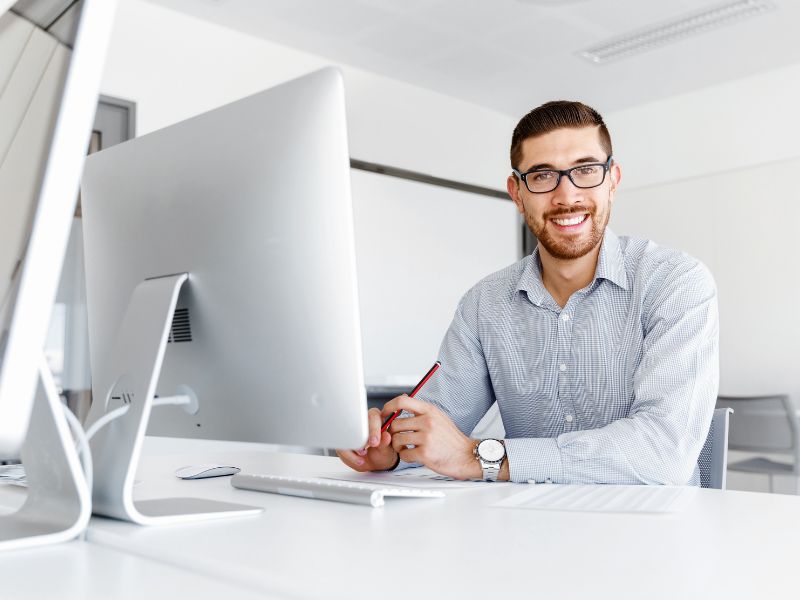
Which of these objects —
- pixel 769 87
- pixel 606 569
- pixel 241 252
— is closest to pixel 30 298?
pixel 241 252

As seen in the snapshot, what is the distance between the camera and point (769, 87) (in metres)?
4.95

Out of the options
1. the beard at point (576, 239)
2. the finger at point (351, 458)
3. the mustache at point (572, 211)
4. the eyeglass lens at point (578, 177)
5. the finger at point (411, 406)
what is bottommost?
the finger at point (351, 458)

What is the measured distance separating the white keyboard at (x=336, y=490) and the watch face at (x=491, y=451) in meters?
0.22

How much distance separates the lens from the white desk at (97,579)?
0.67 meters

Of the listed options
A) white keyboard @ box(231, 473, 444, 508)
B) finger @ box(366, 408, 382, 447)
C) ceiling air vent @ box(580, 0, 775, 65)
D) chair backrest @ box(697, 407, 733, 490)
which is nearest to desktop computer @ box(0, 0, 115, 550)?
white keyboard @ box(231, 473, 444, 508)

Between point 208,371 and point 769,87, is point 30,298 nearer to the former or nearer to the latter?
point 208,371

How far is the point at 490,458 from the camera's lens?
1395 millimetres

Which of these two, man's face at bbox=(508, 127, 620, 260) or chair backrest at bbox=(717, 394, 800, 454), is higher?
man's face at bbox=(508, 127, 620, 260)

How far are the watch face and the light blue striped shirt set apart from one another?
16 millimetres

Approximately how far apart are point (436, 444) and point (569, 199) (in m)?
0.78

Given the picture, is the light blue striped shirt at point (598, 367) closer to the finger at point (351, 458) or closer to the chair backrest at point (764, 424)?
the finger at point (351, 458)

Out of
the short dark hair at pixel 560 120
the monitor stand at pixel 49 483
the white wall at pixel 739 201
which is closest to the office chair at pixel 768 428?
the white wall at pixel 739 201

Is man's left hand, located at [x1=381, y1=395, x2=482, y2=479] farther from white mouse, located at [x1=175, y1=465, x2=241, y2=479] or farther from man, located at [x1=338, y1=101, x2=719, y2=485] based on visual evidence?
white mouse, located at [x1=175, y1=465, x2=241, y2=479]

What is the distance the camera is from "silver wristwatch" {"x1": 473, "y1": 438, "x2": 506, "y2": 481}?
4.57 ft
